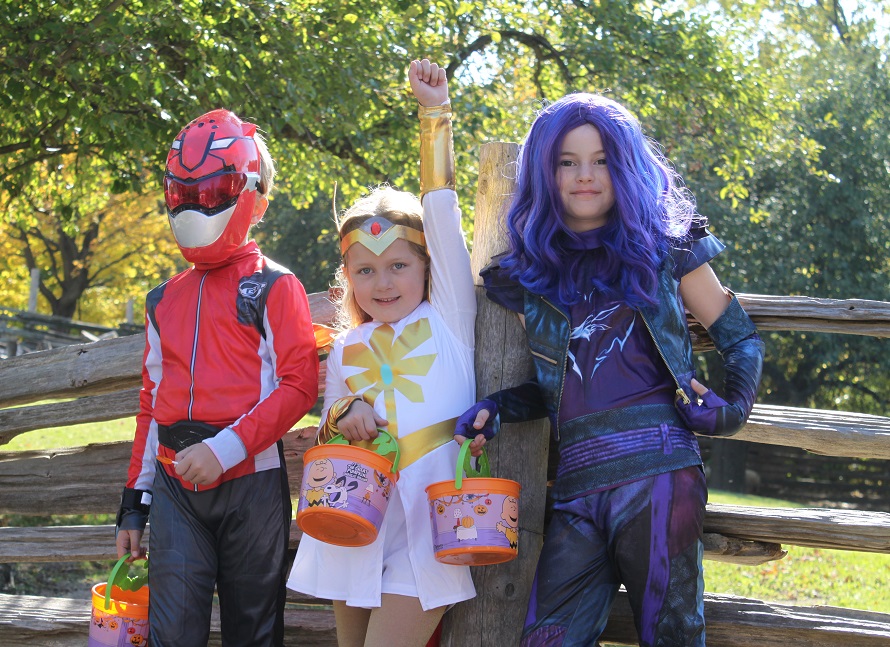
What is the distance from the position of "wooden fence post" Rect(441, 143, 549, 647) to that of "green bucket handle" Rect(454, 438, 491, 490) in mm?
308

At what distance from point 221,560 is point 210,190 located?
1108mm

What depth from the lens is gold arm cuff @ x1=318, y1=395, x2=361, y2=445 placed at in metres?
2.70

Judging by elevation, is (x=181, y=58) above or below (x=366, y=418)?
above

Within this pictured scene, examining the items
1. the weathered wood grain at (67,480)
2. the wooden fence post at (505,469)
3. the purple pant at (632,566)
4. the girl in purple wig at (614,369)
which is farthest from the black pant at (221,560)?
the weathered wood grain at (67,480)

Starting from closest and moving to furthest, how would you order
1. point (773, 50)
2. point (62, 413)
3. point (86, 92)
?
point (62, 413)
point (86, 92)
point (773, 50)

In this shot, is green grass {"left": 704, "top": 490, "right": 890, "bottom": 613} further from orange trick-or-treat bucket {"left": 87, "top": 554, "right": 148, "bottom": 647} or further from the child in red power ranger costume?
orange trick-or-treat bucket {"left": 87, "top": 554, "right": 148, "bottom": 647}

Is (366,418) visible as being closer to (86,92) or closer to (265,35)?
(86,92)

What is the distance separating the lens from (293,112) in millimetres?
6344

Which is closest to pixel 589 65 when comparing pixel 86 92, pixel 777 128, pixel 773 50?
pixel 777 128

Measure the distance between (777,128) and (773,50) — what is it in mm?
10674

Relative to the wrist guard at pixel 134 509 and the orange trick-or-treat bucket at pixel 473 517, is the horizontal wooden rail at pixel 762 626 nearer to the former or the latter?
the orange trick-or-treat bucket at pixel 473 517

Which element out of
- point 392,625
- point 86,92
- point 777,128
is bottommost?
point 392,625

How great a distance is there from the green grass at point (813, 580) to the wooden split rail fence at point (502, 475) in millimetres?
2920

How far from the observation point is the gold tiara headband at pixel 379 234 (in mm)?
2877
